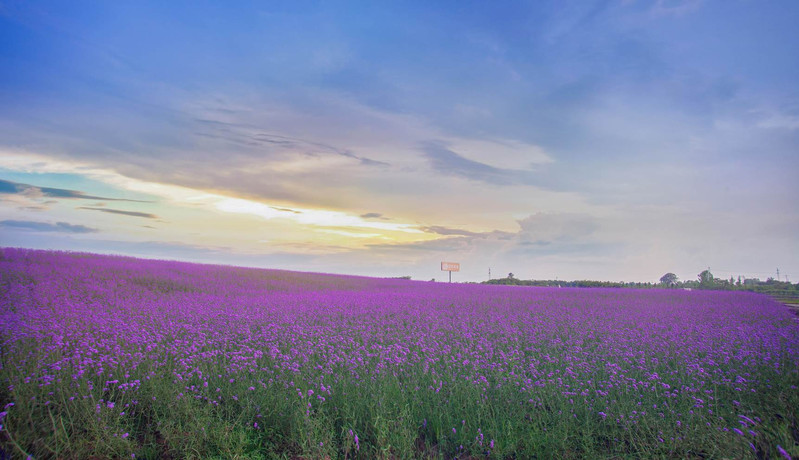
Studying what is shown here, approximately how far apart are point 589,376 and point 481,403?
6.04 feet

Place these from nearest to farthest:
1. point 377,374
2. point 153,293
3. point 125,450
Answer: point 125,450, point 377,374, point 153,293

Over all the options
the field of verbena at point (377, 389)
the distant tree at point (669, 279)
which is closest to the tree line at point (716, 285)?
the distant tree at point (669, 279)

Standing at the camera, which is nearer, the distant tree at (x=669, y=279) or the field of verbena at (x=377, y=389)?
the field of verbena at (x=377, y=389)

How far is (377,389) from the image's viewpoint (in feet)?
13.2

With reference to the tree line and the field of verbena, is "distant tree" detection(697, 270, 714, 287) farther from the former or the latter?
the field of verbena

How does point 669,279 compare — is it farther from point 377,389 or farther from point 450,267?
point 377,389

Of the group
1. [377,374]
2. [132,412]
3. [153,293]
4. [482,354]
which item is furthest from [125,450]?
[153,293]

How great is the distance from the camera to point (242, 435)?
10.7 feet

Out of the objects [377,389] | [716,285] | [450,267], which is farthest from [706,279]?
[377,389]

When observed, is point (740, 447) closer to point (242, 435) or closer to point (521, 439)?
point (521, 439)

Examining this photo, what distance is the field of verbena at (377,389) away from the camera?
126 inches

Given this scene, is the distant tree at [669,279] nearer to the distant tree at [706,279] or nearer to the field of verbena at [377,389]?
the distant tree at [706,279]

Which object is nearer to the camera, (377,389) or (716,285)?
(377,389)

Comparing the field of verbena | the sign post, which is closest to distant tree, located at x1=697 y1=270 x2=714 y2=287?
the sign post
